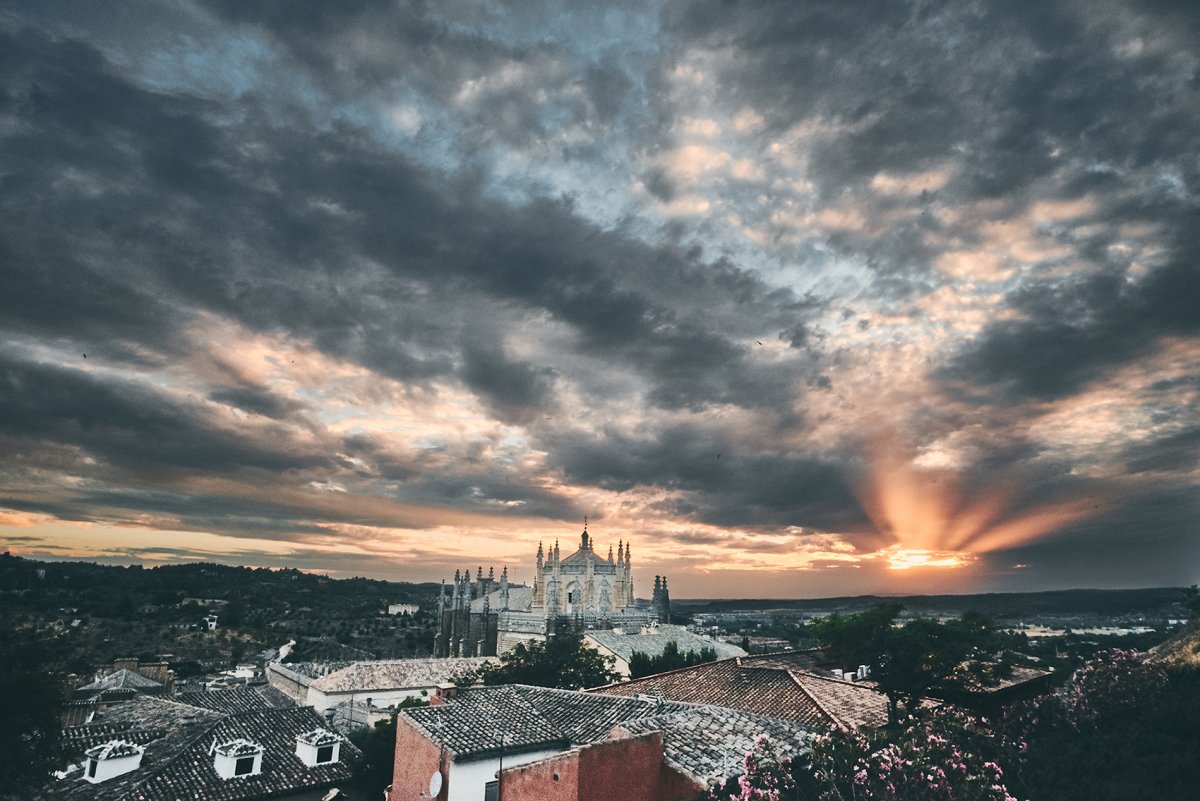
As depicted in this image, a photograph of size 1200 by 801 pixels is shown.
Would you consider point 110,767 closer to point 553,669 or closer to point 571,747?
point 571,747

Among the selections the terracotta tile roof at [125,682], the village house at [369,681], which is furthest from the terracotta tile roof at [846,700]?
the terracotta tile roof at [125,682]

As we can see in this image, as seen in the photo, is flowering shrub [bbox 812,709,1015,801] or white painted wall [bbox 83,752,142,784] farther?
white painted wall [bbox 83,752,142,784]

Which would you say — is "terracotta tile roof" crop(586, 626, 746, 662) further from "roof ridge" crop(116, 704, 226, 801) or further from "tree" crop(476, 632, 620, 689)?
"roof ridge" crop(116, 704, 226, 801)

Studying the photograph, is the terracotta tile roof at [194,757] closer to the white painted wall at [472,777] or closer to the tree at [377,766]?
the tree at [377,766]

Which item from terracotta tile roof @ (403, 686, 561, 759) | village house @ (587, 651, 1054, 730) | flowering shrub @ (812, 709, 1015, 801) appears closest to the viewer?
flowering shrub @ (812, 709, 1015, 801)

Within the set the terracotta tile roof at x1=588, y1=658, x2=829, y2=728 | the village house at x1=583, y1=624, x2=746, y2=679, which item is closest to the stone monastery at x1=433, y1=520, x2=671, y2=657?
the village house at x1=583, y1=624, x2=746, y2=679

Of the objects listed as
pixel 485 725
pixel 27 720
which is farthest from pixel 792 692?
pixel 27 720

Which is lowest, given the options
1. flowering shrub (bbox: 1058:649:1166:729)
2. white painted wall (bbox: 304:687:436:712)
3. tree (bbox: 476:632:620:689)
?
white painted wall (bbox: 304:687:436:712)
